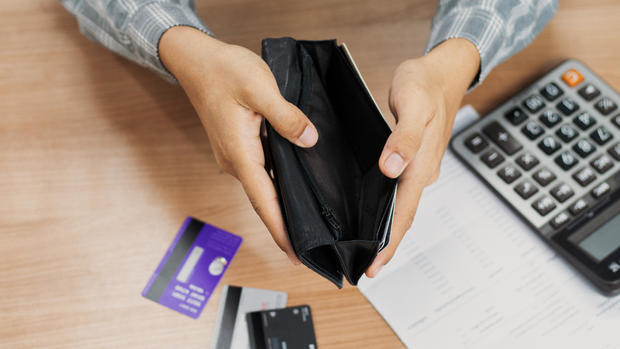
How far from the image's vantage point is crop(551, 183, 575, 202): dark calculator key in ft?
1.66

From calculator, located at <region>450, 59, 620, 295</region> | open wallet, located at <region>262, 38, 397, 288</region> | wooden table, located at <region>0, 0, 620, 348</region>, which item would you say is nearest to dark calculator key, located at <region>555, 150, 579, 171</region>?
calculator, located at <region>450, 59, 620, 295</region>

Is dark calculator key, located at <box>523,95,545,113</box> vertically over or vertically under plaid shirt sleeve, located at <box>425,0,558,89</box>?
under

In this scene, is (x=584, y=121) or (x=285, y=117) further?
(x=584, y=121)

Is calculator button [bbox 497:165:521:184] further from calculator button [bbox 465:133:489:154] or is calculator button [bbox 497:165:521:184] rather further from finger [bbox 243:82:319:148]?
finger [bbox 243:82:319:148]

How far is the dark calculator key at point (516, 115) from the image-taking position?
1.80 ft

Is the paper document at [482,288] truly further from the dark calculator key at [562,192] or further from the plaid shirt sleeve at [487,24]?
the plaid shirt sleeve at [487,24]

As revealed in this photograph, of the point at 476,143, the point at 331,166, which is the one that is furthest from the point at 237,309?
the point at 476,143

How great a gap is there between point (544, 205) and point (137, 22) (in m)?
0.47

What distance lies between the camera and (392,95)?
0.45 m

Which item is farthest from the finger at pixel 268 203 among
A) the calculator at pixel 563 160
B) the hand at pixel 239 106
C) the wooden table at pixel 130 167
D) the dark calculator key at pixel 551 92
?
the dark calculator key at pixel 551 92

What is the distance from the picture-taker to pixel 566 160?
52 centimetres

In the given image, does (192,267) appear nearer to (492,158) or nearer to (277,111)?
(277,111)

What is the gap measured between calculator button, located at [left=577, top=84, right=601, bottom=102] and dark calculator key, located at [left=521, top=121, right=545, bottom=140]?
67 mm

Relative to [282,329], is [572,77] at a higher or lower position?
higher
